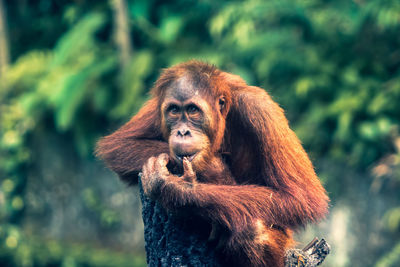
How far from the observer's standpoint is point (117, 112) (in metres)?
9.45

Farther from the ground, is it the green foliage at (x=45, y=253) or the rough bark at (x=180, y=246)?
the green foliage at (x=45, y=253)

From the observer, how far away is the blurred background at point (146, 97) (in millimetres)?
8148

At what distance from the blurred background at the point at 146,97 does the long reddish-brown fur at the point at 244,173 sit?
3943 millimetres

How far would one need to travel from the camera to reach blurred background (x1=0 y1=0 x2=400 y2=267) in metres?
8.15

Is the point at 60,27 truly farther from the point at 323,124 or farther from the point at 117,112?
the point at 323,124

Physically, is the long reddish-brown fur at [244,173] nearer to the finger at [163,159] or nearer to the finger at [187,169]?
the finger at [187,169]

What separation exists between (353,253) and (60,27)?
26.9 feet

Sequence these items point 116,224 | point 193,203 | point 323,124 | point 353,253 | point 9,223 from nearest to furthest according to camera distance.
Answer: point 193,203 → point 353,253 → point 323,124 → point 116,224 → point 9,223

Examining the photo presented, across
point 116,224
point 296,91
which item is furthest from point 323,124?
point 116,224

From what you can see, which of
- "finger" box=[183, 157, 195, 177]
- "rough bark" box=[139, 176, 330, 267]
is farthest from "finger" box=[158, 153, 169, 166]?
"rough bark" box=[139, 176, 330, 267]

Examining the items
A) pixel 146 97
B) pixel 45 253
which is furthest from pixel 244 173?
pixel 45 253

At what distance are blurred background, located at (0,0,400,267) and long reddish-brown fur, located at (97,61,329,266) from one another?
3943 millimetres

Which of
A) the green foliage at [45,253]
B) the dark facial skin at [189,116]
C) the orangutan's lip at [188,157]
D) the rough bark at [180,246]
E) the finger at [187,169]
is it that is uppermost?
the green foliage at [45,253]

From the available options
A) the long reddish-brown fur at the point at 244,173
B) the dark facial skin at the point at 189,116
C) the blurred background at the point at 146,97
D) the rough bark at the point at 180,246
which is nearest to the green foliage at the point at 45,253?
the blurred background at the point at 146,97
